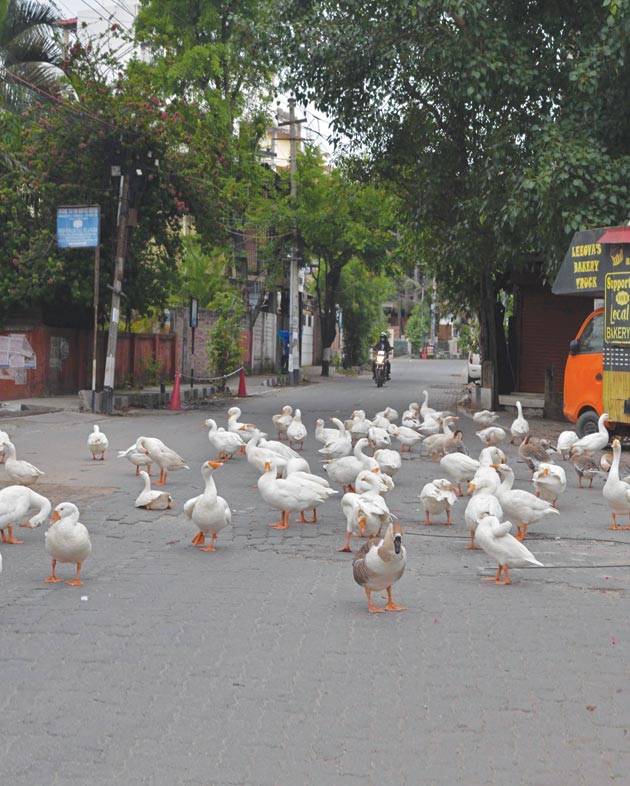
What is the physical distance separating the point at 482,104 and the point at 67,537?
1638 cm

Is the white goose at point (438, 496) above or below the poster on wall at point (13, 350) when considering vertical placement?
below

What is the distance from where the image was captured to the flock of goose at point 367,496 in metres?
7.08

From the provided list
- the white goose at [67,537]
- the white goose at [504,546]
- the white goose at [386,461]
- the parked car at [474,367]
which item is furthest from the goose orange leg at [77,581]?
the parked car at [474,367]

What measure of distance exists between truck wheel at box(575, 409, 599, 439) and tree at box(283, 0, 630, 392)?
3.14 m

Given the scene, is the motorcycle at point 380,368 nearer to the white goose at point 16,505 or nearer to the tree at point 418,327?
the white goose at point 16,505

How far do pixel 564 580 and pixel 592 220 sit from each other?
10513 mm

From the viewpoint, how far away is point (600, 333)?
55.3 ft

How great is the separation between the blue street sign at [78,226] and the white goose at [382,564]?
17.6 m

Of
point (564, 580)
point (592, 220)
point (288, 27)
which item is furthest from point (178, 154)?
point (564, 580)

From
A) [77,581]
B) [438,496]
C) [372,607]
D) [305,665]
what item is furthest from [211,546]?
[305,665]

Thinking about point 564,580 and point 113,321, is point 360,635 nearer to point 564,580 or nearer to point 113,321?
point 564,580

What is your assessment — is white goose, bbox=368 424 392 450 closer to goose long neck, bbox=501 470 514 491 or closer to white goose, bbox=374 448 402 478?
white goose, bbox=374 448 402 478

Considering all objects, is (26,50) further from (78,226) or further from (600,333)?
(600,333)

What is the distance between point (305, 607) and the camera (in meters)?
6.62
